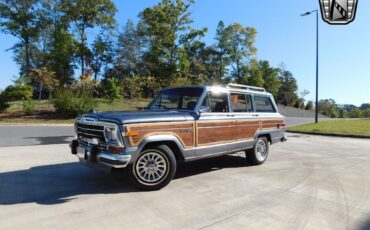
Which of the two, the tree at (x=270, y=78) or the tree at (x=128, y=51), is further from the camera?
the tree at (x=270, y=78)

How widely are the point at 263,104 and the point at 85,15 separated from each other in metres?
42.3

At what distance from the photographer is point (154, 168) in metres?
5.36

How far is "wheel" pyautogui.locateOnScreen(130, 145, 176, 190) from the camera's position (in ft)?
17.0

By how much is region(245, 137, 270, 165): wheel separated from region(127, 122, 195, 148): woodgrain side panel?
2.25m

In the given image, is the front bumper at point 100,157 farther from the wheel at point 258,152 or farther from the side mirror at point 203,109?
the wheel at point 258,152

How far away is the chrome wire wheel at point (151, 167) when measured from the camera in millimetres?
5227

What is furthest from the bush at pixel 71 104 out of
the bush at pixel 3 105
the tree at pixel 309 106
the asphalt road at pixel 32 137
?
the tree at pixel 309 106

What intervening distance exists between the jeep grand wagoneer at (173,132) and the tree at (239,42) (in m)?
45.6

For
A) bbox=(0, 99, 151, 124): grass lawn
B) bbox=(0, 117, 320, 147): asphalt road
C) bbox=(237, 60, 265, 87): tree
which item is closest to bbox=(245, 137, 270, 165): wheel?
bbox=(0, 117, 320, 147): asphalt road

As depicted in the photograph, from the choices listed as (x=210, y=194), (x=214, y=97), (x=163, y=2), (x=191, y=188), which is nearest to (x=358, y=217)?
(x=210, y=194)

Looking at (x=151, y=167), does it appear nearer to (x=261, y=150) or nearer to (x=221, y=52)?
(x=261, y=150)

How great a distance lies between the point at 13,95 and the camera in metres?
26.9

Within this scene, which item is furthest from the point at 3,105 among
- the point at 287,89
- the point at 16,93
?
the point at 287,89

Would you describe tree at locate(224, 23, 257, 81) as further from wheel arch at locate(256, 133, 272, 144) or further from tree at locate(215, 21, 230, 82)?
wheel arch at locate(256, 133, 272, 144)
